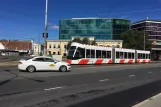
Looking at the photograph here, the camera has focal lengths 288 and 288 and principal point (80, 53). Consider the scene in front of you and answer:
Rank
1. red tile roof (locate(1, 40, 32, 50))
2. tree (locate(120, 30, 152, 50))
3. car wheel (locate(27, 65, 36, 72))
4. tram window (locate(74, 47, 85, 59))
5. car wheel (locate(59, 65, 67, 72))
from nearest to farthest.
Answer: car wheel (locate(27, 65, 36, 72)) < car wheel (locate(59, 65, 67, 72)) < tram window (locate(74, 47, 85, 59)) < tree (locate(120, 30, 152, 50)) < red tile roof (locate(1, 40, 32, 50))

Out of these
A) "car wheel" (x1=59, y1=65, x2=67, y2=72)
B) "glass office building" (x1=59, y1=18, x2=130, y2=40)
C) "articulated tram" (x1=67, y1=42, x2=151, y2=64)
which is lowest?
"car wheel" (x1=59, y1=65, x2=67, y2=72)

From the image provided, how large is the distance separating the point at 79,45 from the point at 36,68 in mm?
16004

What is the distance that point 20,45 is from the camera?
16538 cm

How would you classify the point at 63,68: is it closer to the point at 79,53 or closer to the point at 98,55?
the point at 79,53

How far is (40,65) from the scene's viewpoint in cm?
2477

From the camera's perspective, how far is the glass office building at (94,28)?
129m

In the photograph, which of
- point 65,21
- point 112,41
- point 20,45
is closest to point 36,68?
point 112,41

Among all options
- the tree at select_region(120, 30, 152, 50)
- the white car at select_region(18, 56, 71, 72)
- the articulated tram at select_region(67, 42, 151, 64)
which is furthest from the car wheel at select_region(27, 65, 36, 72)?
the tree at select_region(120, 30, 152, 50)

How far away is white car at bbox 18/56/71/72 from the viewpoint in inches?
955

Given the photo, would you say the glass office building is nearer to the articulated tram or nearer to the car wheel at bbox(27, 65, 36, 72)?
the articulated tram

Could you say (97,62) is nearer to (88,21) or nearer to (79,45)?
(79,45)

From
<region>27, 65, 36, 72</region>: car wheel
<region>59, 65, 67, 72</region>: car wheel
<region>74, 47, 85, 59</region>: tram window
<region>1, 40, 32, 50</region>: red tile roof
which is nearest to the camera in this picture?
<region>27, 65, 36, 72</region>: car wheel

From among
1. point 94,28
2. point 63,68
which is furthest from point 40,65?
point 94,28

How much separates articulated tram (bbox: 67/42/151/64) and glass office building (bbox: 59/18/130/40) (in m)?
72.7
